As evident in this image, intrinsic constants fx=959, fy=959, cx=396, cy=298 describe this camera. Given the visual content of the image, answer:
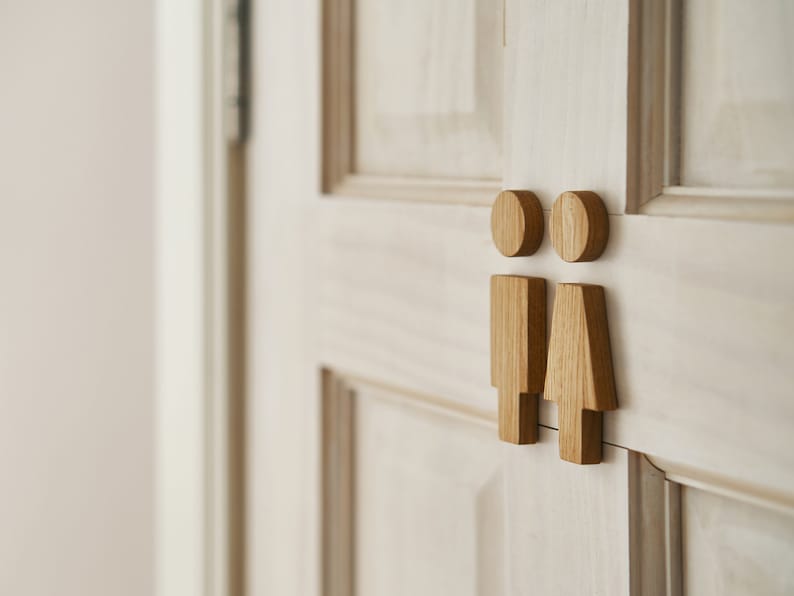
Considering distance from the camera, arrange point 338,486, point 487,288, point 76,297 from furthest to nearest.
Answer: point 76,297, point 338,486, point 487,288

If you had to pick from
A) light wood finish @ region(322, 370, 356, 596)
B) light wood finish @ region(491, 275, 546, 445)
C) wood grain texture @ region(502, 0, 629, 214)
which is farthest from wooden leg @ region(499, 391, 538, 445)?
light wood finish @ region(322, 370, 356, 596)

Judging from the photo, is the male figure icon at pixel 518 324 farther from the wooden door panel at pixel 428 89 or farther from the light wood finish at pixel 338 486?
the light wood finish at pixel 338 486

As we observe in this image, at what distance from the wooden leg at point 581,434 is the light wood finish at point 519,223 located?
0.29 feet

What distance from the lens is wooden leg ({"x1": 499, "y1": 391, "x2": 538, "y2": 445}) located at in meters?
0.52

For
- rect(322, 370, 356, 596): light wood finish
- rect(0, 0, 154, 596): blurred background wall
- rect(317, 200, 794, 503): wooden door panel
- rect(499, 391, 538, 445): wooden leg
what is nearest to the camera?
rect(317, 200, 794, 503): wooden door panel

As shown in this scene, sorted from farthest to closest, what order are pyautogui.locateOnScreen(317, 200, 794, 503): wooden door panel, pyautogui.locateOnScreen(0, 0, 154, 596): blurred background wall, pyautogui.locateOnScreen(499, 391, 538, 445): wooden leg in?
pyautogui.locateOnScreen(0, 0, 154, 596): blurred background wall → pyautogui.locateOnScreen(499, 391, 538, 445): wooden leg → pyautogui.locateOnScreen(317, 200, 794, 503): wooden door panel

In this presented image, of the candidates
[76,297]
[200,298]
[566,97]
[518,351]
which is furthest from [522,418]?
[76,297]

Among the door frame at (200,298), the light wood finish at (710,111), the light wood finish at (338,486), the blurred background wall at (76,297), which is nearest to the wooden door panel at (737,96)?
the light wood finish at (710,111)

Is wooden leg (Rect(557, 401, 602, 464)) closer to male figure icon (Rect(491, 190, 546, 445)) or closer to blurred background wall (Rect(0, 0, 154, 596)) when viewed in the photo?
male figure icon (Rect(491, 190, 546, 445))

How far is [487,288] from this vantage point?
1.87ft

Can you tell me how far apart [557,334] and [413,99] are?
230 mm

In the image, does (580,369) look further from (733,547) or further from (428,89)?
(428,89)

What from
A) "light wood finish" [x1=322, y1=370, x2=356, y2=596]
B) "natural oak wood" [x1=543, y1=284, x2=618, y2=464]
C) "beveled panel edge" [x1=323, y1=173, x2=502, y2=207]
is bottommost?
"light wood finish" [x1=322, y1=370, x2=356, y2=596]

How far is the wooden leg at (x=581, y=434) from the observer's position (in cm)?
48
